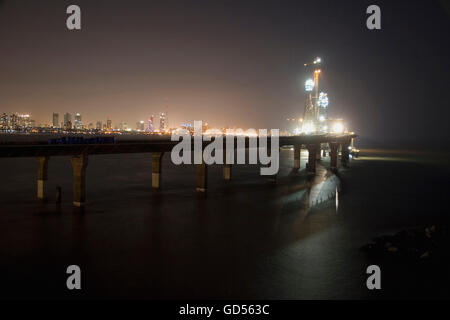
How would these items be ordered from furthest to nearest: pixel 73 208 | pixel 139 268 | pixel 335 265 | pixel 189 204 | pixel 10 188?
pixel 10 188 < pixel 189 204 < pixel 73 208 < pixel 335 265 < pixel 139 268

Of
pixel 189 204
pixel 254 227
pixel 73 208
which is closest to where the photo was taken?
pixel 254 227

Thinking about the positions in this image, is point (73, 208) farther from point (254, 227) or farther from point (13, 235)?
point (254, 227)

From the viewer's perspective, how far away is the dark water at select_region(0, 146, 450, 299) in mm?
16125

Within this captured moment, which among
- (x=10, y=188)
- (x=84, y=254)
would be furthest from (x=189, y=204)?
(x=10, y=188)

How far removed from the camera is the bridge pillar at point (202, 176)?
1473 inches

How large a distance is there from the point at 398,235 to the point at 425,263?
3.70m

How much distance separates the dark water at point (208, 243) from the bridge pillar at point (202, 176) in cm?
88

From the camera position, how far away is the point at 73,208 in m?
29.5

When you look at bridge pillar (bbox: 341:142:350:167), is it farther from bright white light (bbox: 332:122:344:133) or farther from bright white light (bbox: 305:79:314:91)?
bright white light (bbox: 332:122:344:133)

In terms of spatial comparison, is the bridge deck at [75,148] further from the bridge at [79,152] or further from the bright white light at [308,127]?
the bright white light at [308,127]

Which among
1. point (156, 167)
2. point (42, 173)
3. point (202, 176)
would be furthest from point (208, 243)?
point (156, 167)

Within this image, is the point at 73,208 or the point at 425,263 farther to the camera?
the point at 73,208

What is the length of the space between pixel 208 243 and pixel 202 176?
627 inches

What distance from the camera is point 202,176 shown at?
125ft
